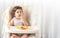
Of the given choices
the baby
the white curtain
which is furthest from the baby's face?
the white curtain

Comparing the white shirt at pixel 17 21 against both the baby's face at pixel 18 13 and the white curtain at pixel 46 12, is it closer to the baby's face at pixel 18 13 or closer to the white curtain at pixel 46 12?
the baby's face at pixel 18 13

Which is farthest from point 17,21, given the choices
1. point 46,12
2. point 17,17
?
point 46,12

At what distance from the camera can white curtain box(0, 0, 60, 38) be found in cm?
94

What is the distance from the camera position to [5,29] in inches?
32.5

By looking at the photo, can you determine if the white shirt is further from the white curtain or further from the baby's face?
the white curtain

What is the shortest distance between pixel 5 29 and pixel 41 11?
346mm

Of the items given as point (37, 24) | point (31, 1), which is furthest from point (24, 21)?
point (31, 1)

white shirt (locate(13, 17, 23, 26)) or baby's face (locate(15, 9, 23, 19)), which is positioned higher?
baby's face (locate(15, 9, 23, 19))

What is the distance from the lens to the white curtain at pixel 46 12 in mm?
938

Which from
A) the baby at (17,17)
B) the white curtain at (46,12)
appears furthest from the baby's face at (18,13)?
the white curtain at (46,12)

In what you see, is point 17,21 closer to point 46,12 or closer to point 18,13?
point 18,13

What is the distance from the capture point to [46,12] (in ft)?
3.14

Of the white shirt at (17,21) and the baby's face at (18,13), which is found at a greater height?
the baby's face at (18,13)

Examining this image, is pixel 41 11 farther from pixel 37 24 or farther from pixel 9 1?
pixel 9 1
